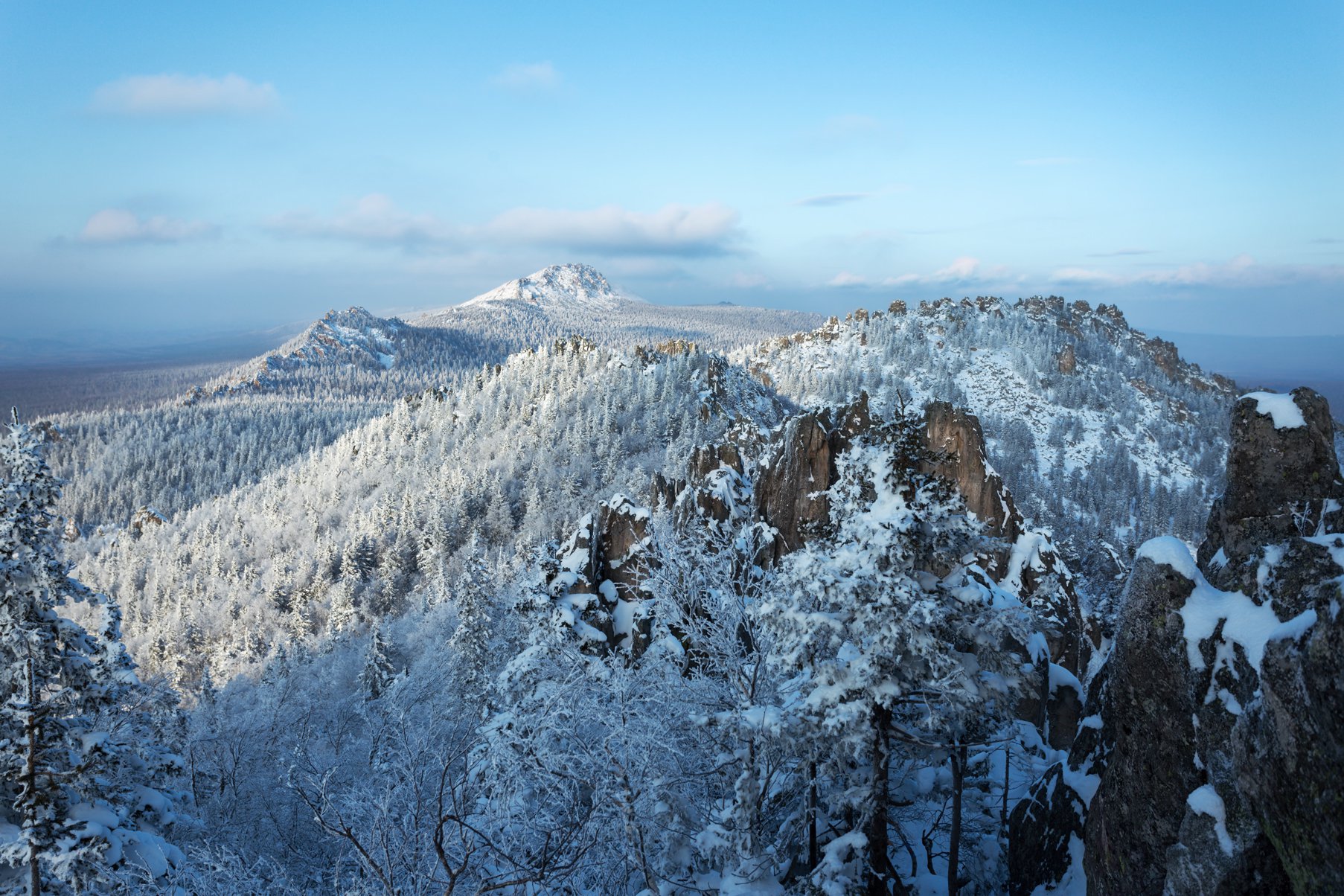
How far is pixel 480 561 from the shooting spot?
98.7ft

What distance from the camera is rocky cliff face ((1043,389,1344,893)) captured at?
191 inches

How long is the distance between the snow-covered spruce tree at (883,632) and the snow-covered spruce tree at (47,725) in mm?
10119

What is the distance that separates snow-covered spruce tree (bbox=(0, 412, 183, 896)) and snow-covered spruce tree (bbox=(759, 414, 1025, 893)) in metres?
10.1

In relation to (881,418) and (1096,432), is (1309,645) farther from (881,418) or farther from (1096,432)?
(1096,432)

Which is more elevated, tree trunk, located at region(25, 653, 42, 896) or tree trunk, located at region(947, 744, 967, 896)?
tree trunk, located at region(25, 653, 42, 896)

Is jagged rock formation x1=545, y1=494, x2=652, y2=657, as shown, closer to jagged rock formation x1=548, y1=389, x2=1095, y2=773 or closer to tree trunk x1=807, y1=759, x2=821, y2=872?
jagged rock formation x1=548, y1=389, x2=1095, y2=773

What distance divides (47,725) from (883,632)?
1312 cm

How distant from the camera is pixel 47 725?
9977 mm

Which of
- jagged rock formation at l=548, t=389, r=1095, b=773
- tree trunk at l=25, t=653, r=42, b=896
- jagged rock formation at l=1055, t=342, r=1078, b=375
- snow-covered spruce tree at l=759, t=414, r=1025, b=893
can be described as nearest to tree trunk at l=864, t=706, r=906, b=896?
snow-covered spruce tree at l=759, t=414, r=1025, b=893

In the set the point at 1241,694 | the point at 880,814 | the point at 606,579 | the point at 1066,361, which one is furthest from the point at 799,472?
the point at 1066,361

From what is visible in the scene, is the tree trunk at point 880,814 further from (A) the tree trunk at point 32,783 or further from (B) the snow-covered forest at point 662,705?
(A) the tree trunk at point 32,783

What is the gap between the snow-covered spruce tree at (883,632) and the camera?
8414mm

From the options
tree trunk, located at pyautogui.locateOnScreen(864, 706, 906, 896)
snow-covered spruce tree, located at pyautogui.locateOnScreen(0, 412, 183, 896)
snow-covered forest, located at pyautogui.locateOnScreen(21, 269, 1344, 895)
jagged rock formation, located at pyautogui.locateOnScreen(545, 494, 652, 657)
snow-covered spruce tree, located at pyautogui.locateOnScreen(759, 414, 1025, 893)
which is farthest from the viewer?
jagged rock formation, located at pyautogui.locateOnScreen(545, 494, 652, 657)

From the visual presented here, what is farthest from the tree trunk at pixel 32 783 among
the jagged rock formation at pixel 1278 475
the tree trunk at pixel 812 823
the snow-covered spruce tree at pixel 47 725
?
the jagged rock formation at pixel 1278 475
